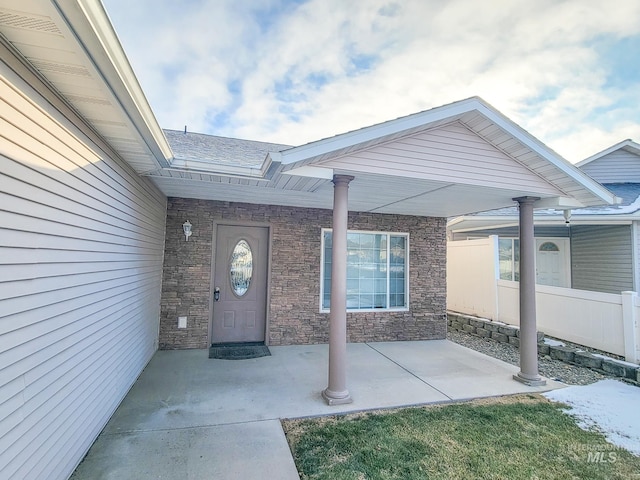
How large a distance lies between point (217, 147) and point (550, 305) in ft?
24.5

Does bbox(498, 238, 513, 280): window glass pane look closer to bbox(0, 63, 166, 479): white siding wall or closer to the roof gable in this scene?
the roof gable

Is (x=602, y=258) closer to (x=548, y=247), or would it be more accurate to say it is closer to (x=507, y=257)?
(x=548, y=247)

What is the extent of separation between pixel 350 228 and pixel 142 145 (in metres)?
4.37

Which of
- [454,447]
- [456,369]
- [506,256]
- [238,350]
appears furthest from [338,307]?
[506,256]

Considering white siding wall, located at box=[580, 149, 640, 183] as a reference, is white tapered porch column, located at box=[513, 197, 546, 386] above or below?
below

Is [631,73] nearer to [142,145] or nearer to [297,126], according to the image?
[297,126]

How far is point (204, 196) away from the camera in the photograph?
18.1 ft

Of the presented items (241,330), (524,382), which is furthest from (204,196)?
(524,382)

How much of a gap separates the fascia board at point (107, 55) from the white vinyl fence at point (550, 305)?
7177 mm

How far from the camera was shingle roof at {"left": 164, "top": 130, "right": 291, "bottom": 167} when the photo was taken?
5.07 m

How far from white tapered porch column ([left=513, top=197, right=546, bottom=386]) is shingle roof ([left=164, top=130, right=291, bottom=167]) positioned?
3.98m

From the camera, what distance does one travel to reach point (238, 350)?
565 cm

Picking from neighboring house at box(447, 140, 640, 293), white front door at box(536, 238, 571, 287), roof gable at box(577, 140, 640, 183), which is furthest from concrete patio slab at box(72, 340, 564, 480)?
roof gable at box(577, 140, 640, 183)

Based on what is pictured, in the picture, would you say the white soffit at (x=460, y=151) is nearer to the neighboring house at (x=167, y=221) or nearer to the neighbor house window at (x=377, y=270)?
the neighboring house at (x=167, y=221)
